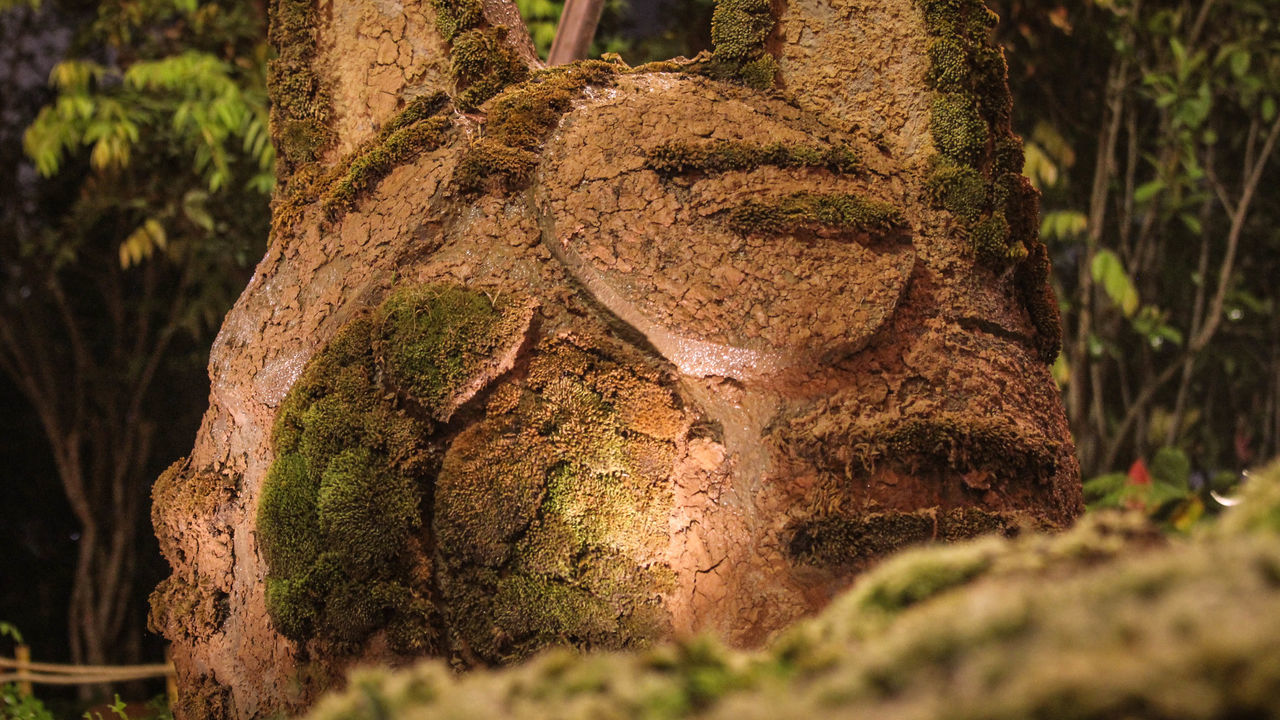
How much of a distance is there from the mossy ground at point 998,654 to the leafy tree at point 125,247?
223 inches

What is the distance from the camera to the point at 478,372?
2.45 m

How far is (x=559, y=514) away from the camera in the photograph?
2.40 meters

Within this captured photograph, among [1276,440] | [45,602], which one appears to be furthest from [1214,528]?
[45,602]

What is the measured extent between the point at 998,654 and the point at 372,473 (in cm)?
183

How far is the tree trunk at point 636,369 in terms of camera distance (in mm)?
2400

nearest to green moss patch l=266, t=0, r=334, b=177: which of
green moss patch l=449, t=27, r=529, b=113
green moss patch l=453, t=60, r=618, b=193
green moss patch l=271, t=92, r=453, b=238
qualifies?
green moss patch l=271, t=92, r=453, b=238

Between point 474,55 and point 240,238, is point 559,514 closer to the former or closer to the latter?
point 474,55

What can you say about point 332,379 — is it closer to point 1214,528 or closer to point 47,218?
point 1214,528

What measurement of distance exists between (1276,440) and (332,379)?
809 centimetres

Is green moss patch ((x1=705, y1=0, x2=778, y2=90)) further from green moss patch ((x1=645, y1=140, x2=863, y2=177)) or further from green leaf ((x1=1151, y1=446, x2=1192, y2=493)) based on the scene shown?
green leaf ((x1=1151, y1=446, x2=1192, y2=493))

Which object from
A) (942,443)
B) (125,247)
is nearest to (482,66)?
(942,443)

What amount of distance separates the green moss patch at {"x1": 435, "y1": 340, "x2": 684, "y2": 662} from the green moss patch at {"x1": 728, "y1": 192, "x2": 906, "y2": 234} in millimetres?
458

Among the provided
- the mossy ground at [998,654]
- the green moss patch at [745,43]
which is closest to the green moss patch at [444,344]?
the green moss patch at [745,43]

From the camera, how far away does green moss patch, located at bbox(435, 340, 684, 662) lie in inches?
93.7
